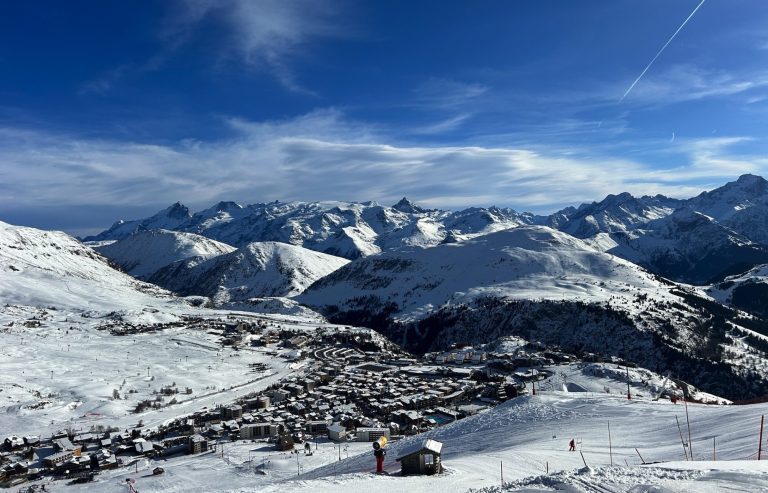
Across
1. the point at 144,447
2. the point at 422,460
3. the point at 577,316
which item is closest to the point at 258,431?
the point at 144,447

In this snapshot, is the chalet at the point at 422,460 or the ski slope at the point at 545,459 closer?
the ski slope at the point at 545,459

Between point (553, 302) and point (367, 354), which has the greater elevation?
point (553, 302)

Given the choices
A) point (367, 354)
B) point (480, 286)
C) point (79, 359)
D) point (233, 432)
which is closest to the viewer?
point (233, 432)

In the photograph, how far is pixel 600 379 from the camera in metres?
75.2

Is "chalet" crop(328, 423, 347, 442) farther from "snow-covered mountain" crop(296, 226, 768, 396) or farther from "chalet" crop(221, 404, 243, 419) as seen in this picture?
"snow-covered mountain" crop(296, 226, 768, 396)

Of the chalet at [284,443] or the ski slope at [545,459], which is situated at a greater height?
the ski slope at [545,459]

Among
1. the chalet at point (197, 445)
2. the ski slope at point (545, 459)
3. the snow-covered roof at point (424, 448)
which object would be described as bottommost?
the chalet at point (197, 445)

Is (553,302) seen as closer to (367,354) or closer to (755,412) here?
(367,354)

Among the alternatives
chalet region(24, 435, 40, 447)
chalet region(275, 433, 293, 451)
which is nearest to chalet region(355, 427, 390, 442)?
chalet region(275, 433, 293, 451)

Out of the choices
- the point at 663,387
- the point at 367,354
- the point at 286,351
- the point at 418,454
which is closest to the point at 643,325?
the point at 663,387

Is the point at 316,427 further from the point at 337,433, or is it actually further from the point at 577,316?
the point at 577,316

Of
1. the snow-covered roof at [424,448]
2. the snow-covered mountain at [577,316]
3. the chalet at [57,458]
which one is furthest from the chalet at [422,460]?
the snow-covered mountain at [577,316]

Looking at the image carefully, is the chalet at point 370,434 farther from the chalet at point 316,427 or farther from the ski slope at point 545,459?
the chalet at point 316,427

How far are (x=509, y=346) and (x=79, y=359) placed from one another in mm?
86574
